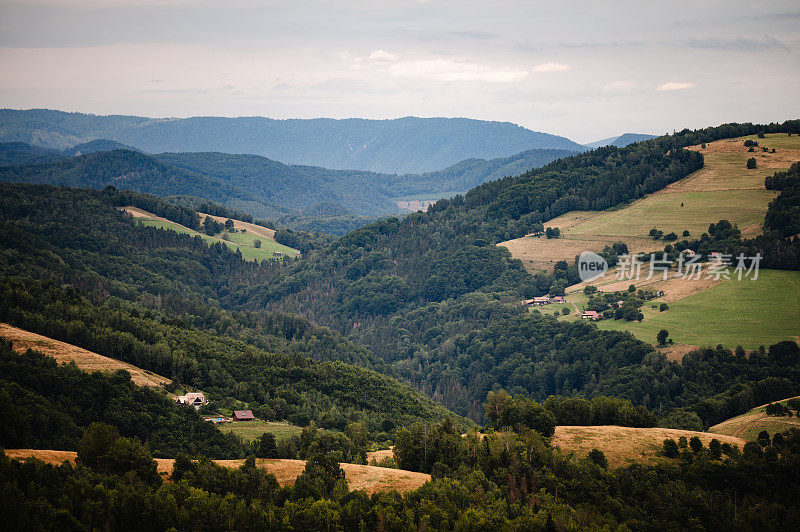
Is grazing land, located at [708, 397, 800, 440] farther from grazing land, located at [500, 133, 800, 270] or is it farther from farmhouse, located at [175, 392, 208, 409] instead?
grazing land, located at [500, 133, 800, 270]

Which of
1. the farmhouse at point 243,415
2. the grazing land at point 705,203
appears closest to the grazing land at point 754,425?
the farmhouse at point 243,415

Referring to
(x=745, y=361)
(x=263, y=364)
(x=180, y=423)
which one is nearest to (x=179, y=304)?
(x=263, y=364)

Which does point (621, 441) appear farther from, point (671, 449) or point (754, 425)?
point (754, 425)

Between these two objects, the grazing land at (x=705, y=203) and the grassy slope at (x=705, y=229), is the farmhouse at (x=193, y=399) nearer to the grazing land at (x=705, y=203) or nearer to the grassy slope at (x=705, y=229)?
the grassy slope at (x=705, y=229)

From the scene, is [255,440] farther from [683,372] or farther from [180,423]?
[683,372]

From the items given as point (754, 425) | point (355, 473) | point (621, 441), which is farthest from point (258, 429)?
point (754, 425)

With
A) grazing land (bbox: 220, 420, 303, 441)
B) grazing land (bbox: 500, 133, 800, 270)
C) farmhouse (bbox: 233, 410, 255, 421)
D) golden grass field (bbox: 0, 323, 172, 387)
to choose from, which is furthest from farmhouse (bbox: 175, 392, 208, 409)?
grazing land (bbox: 500, 133, 800, 270)
